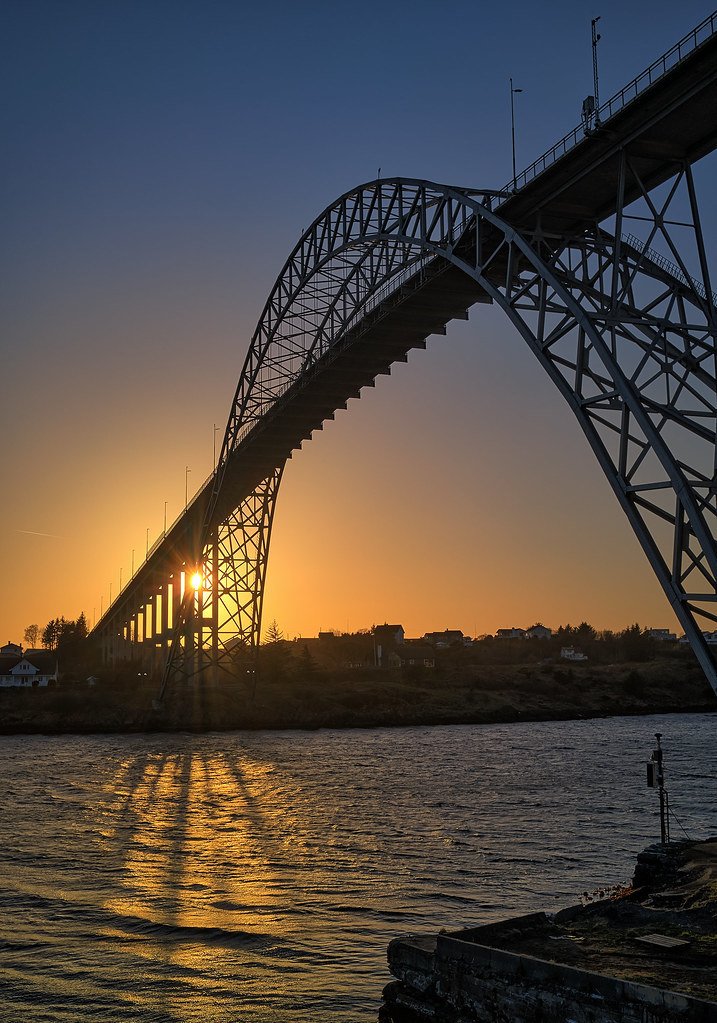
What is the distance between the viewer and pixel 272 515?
62.6m

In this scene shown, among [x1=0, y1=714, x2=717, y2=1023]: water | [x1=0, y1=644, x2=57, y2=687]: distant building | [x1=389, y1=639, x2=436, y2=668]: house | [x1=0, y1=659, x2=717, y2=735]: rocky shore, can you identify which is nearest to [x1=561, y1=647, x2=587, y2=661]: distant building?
[x1=389, y1=639, x2=436, y2=668]: house

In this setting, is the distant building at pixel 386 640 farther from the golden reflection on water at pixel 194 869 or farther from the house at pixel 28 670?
the golden reflection on water at pixel 194 869

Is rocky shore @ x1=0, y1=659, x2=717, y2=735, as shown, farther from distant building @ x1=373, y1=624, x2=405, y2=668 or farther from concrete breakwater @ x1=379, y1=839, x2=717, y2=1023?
concrete breakwater @ x1=379, y1=839, x2=717, y2=1023

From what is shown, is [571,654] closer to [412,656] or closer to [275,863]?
[412,656]

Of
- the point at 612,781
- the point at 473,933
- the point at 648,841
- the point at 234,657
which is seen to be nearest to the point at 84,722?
the point at 234,657

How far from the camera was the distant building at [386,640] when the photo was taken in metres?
133

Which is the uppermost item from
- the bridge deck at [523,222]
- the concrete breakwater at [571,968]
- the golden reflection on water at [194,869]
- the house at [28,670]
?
the bridge deck at [523,222]

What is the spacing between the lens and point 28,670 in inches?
4326

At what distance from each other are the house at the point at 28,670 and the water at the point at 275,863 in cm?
6196

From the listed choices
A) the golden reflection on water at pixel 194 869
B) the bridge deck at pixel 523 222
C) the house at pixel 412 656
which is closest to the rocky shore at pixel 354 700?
the bridge deck at pixel 523 222

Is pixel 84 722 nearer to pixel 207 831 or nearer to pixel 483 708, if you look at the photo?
pixel 483 708

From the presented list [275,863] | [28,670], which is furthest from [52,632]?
[275,863]

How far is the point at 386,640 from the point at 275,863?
144 m

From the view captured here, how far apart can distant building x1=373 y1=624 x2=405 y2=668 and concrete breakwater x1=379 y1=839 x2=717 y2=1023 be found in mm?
112838
